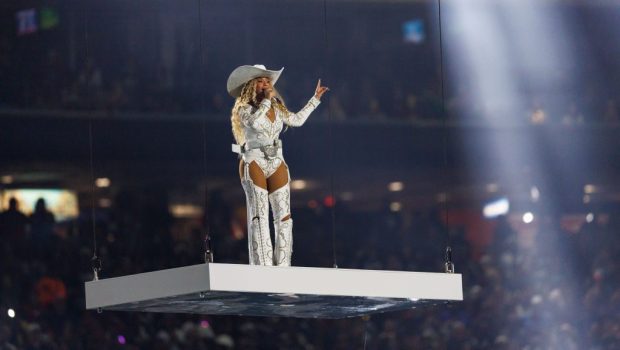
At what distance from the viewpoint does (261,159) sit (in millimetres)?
12969

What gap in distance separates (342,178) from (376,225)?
0.83m

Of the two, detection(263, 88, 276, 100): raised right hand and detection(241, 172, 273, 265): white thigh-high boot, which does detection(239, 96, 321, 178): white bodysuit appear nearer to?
detection(263, 88, 276, 100): raised right hand

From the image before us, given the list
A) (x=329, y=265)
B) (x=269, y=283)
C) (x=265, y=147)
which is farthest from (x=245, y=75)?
(x=329, y=265)

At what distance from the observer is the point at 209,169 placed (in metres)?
20.3

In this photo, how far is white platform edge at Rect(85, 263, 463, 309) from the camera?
1209 centimetres

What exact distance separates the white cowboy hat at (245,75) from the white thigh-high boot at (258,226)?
2.41 feet

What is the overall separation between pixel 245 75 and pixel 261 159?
69 cm

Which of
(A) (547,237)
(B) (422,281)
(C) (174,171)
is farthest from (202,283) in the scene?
(A) (547,237)

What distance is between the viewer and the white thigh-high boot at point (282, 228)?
12.9 m

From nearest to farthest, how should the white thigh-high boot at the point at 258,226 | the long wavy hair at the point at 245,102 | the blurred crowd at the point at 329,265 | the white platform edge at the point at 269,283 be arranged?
the white platform edge at the point at 269,283 < the white thigh-high boot at the point at 258,226 < the long wavy hair at the point at 245,102 < the blurred crowd at the point at 329,265

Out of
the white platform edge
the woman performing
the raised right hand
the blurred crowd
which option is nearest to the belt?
the woman performing

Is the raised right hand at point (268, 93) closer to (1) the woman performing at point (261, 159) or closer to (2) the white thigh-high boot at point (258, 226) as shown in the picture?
(1) the woman performing at point (261, 159)

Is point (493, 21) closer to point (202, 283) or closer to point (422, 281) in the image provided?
point (422, 281)

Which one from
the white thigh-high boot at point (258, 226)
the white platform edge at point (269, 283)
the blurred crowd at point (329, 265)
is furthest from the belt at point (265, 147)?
the blurred crowd at point (329, 265)
